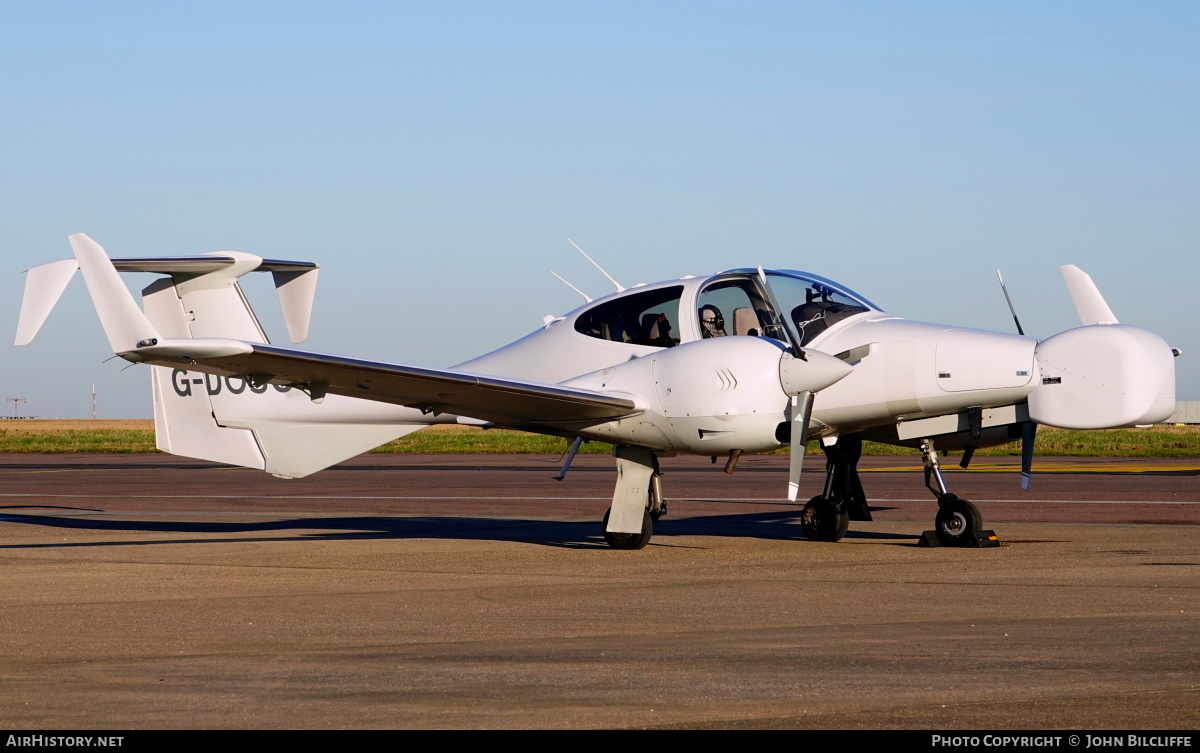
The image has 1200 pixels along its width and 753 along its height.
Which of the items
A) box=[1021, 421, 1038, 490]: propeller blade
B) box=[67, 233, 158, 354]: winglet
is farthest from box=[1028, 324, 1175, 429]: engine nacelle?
box=[67, 233, 158, 354]: winglet

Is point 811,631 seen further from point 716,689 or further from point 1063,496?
point 1063,496

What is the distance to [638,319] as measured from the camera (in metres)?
13.5

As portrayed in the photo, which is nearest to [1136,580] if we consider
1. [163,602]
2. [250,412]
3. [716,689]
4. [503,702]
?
[716,689]

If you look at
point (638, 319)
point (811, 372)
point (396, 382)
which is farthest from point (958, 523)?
point (396, 382)

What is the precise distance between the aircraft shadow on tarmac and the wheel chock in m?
0.46

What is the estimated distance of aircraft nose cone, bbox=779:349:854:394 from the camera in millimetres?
12242

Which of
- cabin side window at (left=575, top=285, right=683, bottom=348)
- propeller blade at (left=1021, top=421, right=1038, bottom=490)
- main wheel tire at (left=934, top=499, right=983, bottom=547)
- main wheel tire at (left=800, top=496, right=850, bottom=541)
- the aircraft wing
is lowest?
main wheel tire at (left=800, top=496, right=850, bottom=541)

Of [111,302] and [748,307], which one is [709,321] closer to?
[748,307]

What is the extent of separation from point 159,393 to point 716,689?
38.4 ft

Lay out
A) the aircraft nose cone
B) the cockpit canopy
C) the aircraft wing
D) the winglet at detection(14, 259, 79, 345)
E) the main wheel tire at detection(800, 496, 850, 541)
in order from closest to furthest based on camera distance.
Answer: the aircraft wing, the winglet at detection(14, 259, 79, 345), the aircraft nose cone, the cockpit canopy, the main wheel tire at detection(800, 496, 850, 541)

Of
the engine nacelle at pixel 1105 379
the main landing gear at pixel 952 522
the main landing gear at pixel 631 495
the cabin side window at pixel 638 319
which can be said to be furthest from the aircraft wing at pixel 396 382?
the engine nacelle at pixel 1105 379

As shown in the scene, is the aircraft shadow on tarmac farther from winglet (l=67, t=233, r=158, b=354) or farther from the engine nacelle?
winglet (l=67, t=233, r=158, b=354)

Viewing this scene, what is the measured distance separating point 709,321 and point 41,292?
651cm
